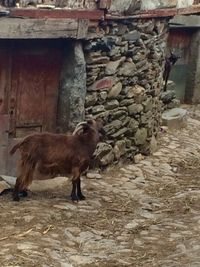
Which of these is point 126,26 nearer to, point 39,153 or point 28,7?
point 28,7

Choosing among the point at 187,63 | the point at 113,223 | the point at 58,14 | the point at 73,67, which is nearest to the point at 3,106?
the point at 73,67

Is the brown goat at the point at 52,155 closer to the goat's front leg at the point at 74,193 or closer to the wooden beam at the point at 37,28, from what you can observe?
the goat's front leg at the point at 74,193

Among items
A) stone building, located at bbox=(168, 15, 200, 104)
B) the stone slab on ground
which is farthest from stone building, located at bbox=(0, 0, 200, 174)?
stone building, located at bbox=(168, 15, 200, 104)

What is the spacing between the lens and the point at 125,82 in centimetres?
884

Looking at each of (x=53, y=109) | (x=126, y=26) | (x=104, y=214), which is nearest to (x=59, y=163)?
(x=104, y=214)

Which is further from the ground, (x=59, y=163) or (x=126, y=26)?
(x=126, y=26)

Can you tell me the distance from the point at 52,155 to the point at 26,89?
1.29 m

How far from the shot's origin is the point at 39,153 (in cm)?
689

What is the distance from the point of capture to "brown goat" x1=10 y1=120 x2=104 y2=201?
6891 millimetres

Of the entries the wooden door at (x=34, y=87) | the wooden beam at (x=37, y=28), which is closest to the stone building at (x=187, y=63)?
A: the wooden door at (x=34, y=87)

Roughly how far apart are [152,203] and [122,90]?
1850mm

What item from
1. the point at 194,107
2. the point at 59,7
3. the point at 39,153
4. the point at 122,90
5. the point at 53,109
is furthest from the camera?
the point at 194,107

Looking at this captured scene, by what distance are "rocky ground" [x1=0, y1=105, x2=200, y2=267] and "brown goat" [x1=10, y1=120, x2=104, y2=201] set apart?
0.31 metres

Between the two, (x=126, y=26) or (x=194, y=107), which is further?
(x=194, y=107)
